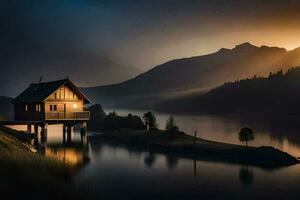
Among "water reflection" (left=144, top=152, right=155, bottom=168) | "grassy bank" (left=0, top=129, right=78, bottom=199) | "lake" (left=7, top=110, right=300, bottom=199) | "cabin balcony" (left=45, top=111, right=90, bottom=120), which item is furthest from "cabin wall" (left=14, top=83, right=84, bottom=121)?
"grassy bank" (left=0, top=129, right=78, bottom=199)

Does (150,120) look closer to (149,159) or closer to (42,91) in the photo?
(42,91)

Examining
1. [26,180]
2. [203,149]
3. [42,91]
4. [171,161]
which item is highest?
[42,91]

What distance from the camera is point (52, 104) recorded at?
6575cm

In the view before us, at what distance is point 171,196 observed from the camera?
32625mm

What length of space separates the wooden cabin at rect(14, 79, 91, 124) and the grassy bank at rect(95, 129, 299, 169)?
1108 cm

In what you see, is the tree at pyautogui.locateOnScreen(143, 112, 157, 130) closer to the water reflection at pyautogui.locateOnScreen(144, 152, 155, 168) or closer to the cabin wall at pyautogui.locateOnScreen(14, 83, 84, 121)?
the cabin wall at pyautogui.locateOnScreen(14, 83, 84, 121)

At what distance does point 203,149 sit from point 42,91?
1194 inches

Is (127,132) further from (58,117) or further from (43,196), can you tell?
(43,196)

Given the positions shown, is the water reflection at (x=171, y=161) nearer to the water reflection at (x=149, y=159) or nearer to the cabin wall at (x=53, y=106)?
the water reflection at (x=149, y=159)

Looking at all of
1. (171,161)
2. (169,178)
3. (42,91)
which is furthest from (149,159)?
(42,91)

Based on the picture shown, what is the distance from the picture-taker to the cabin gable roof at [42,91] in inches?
2574

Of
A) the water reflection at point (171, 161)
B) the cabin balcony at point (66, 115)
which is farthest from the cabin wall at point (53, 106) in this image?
the water reflection at point (171, 161)

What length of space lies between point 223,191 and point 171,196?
5670mm

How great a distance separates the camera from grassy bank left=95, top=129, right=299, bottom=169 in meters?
50.8
